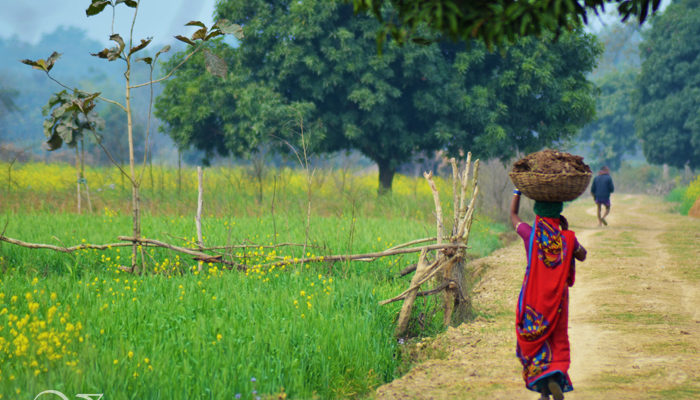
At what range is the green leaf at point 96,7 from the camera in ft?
24.9

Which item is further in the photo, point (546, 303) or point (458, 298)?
point (458, 298)

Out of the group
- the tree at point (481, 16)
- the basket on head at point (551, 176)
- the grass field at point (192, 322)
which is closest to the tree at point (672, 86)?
the grass field at point (192, 322)

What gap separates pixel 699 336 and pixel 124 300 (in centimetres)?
611

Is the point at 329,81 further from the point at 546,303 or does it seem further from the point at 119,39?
the point at 546,303

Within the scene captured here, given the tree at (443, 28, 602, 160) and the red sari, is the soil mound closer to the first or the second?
the red sari

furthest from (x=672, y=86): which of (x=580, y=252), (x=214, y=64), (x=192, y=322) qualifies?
(x=192, y=322)

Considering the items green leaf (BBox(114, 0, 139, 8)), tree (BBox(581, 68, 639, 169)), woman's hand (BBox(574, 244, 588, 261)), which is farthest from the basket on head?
tree (BBox(581, 68, 639, 169))

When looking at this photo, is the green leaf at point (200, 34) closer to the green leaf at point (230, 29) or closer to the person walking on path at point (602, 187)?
the green leaf at point (230, 29)

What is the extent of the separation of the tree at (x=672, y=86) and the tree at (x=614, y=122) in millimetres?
18303

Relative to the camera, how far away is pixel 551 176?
464cm

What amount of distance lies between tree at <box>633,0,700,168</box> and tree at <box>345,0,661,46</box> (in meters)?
30.7

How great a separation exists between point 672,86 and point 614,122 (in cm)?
2014

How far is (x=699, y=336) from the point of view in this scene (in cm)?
693

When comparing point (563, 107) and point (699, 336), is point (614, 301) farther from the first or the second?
point (563, 107)
